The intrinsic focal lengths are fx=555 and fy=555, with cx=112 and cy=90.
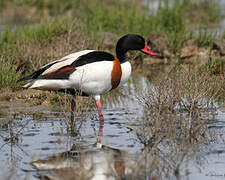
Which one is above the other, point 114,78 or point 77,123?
point 114,78

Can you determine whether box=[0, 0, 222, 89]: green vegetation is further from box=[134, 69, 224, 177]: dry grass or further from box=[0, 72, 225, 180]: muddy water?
box=[134, 69, 224, 177]: dry grass

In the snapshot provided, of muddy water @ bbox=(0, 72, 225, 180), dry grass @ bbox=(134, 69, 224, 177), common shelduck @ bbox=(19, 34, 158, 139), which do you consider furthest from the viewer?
common shelduck @ bbox=(19, 34, 158, 139)

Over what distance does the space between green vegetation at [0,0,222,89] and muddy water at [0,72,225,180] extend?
6.99ft

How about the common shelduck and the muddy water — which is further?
the common shelduck

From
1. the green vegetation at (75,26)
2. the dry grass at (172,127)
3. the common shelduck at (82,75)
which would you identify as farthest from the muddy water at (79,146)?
the green vegetation at (75,26)

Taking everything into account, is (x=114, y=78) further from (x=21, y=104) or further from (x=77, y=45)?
(x=77, y=45)

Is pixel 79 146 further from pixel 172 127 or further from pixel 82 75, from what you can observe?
pixel 82 75

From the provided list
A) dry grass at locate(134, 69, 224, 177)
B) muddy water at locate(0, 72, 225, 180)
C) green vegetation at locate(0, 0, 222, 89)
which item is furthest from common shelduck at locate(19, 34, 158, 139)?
green vegetation at locate(0, 0, 222, 89)

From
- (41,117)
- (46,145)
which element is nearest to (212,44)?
(41,117)

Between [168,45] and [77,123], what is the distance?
6267mm

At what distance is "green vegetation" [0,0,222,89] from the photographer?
10.6 meters

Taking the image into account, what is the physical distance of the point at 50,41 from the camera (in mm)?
12086

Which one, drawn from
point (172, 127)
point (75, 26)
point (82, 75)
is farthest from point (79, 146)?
point (75, 26)

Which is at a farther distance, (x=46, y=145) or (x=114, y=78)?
(x=114, y=78)
